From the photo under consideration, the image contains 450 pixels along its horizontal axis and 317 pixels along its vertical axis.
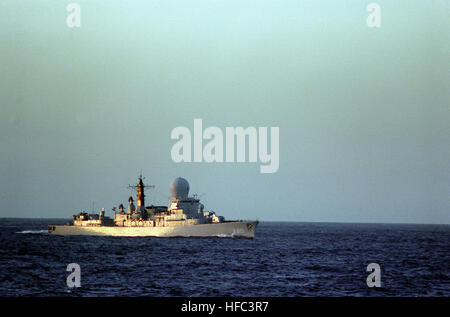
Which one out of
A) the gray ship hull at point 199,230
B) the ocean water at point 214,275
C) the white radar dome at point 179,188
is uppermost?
the white radar dome at point 179,188

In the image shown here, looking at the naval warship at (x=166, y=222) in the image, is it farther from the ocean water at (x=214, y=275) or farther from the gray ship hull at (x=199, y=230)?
the ocean water at (x=214, y=275)

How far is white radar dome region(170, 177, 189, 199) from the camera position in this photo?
104750mm

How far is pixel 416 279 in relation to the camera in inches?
1756

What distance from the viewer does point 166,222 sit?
102m

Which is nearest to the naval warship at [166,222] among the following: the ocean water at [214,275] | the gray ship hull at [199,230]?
the gray ship hull at [199,230]

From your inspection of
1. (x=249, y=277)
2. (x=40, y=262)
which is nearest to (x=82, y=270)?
(x=40, y=262)

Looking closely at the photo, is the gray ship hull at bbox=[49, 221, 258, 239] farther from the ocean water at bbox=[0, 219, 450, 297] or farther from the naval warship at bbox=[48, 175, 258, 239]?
Answer: the ocean water at bbox=[0, 219, 450, 297]

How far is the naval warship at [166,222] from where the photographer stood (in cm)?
9706

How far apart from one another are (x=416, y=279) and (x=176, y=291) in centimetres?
1929

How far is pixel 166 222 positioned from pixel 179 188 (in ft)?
22.3

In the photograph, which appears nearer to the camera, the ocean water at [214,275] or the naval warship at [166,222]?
the ocean water at [214,275]

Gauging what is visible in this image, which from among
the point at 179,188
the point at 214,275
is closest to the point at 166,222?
the point at 179,188
